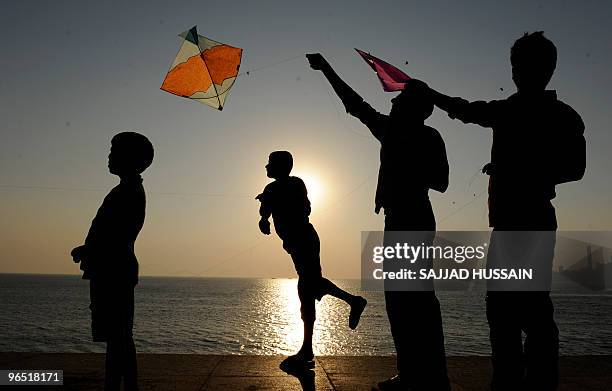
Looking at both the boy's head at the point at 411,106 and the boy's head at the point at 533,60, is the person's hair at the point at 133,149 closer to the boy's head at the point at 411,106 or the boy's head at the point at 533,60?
the boy's head at the point at 411,106

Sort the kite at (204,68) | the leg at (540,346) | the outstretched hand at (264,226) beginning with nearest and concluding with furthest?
the leg at (540,346), the outstretched hand at (264,226), the kite at (204,68)

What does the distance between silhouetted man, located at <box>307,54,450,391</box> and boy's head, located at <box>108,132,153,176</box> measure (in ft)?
5.95

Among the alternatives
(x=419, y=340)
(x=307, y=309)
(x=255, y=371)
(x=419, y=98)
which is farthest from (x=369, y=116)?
(x=255, y=371)

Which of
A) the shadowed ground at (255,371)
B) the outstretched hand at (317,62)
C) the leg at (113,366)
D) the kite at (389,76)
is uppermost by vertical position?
the kite at (389,76)

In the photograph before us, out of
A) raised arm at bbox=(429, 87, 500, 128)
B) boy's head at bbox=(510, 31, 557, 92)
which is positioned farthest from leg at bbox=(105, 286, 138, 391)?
boy's head at bbox=(510, 31, 557, 92)

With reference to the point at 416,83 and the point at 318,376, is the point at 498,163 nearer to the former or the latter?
the point at 416,83

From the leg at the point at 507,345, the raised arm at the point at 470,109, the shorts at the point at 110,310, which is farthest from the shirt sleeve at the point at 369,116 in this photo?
the shorts at the point at 110,310

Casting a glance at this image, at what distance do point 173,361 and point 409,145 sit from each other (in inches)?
156

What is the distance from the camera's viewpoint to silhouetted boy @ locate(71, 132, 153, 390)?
373 centimetres

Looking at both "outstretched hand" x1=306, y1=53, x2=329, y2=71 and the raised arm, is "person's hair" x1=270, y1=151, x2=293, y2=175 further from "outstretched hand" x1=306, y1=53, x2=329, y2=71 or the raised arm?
the raised arm

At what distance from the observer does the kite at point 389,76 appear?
607cm

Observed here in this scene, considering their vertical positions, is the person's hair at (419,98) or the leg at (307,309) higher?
the person's hair at (419,98)

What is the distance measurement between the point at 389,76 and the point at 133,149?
327 centimetres

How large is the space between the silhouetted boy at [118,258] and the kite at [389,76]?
3.09 metres
